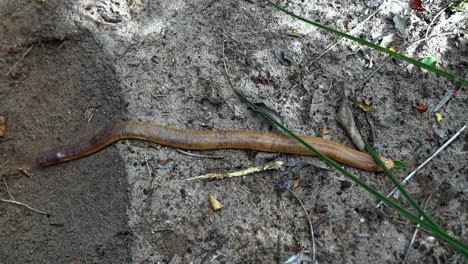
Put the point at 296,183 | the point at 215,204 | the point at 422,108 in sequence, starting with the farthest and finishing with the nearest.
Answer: the point at 422,108, the point at 296,183, the point at 215,204

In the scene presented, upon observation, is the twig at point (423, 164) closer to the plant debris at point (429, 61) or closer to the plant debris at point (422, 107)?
the plant debris at point (422, 107)

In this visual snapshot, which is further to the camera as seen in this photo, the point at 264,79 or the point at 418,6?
the point at 418,6

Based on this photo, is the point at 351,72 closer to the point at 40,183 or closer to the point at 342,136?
the point at 342,136

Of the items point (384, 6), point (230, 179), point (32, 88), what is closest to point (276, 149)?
point (230, 179)

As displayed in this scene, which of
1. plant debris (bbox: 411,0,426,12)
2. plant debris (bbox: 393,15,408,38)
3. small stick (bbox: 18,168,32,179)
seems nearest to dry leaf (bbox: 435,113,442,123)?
plant debris (bbox: 393,15,408,38)

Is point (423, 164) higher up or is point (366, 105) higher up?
point (366, 105)

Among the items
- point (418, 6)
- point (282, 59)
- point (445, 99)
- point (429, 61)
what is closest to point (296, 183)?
point (282, 59)

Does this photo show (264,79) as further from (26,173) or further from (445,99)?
(26,173)
